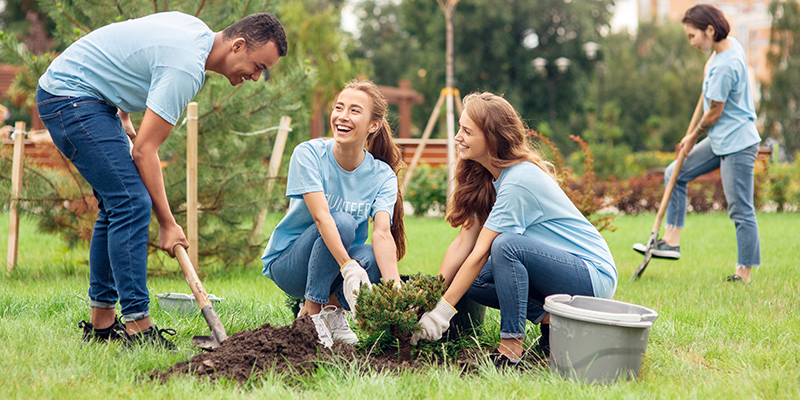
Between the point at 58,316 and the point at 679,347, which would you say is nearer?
the point at 679,347

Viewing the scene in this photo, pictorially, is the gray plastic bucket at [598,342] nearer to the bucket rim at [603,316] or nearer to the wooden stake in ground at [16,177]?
the bucket rim at [603,316]

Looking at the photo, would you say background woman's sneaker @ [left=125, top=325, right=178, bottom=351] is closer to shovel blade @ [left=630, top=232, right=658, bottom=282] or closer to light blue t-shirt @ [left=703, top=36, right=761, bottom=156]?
shovel blade @ [left=630, top=232, right=658, bottom=282]

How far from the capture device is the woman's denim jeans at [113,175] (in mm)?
2576

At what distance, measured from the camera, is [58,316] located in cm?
326

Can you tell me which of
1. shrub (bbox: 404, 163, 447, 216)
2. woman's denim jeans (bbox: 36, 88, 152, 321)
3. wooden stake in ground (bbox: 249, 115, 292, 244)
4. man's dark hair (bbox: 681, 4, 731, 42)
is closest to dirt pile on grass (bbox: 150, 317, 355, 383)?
woman's denim jeans (bbox: 36, 88, 152, 321)

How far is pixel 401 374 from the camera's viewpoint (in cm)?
245

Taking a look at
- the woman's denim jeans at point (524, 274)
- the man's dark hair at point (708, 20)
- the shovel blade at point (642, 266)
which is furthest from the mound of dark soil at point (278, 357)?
the man's dark hair at point (708, 20)

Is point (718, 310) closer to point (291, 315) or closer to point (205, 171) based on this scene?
point (291, 315)

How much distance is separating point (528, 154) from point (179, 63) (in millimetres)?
1490

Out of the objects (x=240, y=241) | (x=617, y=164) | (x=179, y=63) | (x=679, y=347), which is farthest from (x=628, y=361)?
(x=617, y=164)

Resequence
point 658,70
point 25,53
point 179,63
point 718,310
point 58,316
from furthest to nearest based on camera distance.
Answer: point 658,70 < point 25,53 < point 718,310 < point 58,316 < point 179,63

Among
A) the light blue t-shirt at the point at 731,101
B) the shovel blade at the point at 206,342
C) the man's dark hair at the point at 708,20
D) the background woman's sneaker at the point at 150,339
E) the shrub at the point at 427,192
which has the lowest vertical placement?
the shrub at the point at 427,192

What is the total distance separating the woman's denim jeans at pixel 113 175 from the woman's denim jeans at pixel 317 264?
0.61 m

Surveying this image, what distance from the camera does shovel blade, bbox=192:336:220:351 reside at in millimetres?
2538
